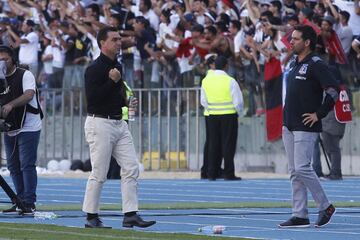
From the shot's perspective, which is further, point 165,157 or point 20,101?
point 165,157

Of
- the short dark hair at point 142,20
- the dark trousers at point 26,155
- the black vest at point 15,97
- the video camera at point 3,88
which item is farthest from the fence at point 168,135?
the video camera at point 3,88

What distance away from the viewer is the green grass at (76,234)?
1298 centimetres

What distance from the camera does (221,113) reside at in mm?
25906

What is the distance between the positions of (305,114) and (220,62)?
437 inches

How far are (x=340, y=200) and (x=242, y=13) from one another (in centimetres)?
936

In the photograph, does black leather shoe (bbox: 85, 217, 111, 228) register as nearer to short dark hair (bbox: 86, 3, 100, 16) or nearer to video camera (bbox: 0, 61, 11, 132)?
video camera (bbox: 0, 61, 11, 132)

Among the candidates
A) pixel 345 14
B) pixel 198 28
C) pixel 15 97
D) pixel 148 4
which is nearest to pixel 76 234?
pixel 15 97

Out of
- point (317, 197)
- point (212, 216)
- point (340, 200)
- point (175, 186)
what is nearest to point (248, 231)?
point (317, 197)

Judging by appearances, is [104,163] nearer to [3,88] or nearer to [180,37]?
[3,88]

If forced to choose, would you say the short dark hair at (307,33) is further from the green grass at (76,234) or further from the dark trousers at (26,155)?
the dark trousers at (26,155)

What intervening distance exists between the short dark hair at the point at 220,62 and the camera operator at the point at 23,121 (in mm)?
8552

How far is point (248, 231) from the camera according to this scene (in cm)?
1405

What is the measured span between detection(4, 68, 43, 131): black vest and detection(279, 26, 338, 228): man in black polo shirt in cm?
403

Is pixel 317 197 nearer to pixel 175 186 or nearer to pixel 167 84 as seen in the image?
pixel 175 186
